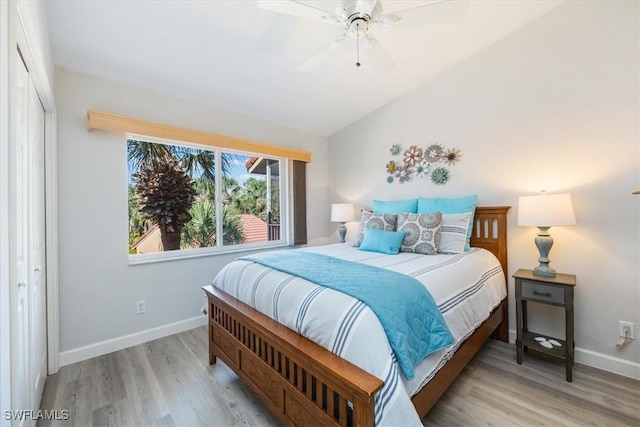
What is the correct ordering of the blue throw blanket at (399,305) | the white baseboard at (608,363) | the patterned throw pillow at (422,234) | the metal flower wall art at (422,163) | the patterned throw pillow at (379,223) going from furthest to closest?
the metal flower wall art at (422,163) → the patterned throw pillow at (379,223) → the patterned throw pillow at (422,234) → the white baseboard at (608,363) → the blue throw blanket at (399,305)

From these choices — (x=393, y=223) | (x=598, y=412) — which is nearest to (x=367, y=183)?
→ (x=393, y=223)

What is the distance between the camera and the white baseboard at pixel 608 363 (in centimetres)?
201

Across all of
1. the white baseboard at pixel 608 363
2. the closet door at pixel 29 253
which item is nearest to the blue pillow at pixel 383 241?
the white baseboard at pixel 608 363

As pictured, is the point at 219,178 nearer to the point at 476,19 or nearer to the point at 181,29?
the point at 181,29

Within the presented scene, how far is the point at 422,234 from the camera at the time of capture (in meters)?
2.53

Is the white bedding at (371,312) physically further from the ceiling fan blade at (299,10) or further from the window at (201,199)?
the ceiling fan blade at (299,10)

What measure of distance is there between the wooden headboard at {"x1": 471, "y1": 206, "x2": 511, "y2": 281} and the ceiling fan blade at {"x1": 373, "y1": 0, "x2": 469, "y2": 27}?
1740 mm

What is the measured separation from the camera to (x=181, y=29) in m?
2.07

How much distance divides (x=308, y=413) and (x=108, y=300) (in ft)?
7.02

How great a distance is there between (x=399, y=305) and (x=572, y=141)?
7.26 feet

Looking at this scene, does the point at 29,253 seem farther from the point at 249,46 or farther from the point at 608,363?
the point at 608,363

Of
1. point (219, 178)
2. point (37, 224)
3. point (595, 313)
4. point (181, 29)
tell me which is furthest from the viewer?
point (219, 178)

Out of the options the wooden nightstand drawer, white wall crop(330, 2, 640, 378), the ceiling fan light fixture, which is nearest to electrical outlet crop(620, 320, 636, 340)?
white wall crop(330, 2, 640, 378)

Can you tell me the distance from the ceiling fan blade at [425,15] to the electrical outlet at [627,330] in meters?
2.51
